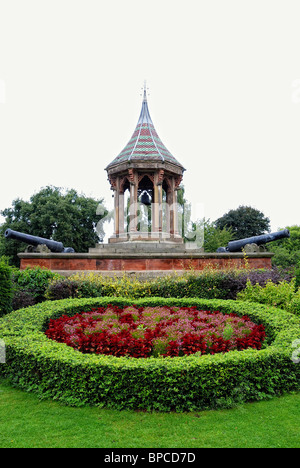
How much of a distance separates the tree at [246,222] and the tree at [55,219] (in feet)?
45.7

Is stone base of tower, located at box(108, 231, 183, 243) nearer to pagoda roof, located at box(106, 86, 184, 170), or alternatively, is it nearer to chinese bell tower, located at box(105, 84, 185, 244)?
chinese bell tower, located at box(105, 84, 185, 244)

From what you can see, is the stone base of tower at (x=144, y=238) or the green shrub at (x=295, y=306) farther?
the stone base of tower at (x=144, y=238)

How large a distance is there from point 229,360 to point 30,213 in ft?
93.2

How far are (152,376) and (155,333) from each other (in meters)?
1.45

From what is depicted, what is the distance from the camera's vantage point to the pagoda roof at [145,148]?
44.5 ft

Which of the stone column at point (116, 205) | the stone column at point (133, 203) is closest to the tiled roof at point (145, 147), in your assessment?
the stone column at point (133, 203)

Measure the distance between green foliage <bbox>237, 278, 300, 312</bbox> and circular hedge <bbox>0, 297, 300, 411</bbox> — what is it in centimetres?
233

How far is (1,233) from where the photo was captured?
30000 mm

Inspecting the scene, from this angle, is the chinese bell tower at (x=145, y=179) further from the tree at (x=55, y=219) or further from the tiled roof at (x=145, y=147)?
the tree at (x=55, y=219)

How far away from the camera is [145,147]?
47.1 feet

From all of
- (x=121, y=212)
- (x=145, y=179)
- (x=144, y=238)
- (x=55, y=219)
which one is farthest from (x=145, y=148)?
(x=55, y=219)

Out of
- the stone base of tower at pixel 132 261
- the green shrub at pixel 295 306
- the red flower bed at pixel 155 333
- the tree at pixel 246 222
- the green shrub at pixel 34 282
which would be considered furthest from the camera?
the tree at pixel 246 222
